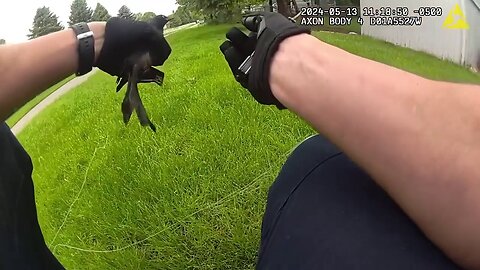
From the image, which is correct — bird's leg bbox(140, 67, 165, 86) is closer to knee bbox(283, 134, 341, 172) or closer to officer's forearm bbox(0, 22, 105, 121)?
officer's forearm bbox(0, 22, 105, 121)

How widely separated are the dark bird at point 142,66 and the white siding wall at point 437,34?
199cm

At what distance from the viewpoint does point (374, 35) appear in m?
3.35

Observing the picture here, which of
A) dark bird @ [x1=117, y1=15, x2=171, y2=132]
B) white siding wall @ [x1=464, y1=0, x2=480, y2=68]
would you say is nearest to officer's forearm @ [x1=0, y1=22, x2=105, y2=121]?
dark bird @ [x1=117, y1=15, x2=171, y2=132]

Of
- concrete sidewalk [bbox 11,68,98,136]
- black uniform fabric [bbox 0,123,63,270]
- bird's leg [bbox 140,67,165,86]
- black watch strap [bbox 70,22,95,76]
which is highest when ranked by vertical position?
black watch strap [bbox 70,22,95,76]

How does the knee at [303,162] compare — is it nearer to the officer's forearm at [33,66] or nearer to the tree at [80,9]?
the officer's forearm at [33,66]

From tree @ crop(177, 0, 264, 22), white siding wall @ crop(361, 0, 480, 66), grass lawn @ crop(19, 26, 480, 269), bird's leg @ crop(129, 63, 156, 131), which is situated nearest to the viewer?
bird's leg @ crop(129, 63, 156, 131)

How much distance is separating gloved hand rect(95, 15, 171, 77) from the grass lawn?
0.59 m

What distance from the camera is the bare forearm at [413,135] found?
0.39 metres

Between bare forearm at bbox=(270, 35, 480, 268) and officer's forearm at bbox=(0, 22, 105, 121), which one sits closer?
bare forearm at bbox=(270, 35, 480, 268)

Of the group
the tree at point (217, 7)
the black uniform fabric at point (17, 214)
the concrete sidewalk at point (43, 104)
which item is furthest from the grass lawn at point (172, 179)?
the tree at point (217, 7)

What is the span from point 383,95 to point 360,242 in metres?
0.12

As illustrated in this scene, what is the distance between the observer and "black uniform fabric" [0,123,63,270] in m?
0.77

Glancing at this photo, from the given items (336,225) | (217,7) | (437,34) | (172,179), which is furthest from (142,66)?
(217,7)

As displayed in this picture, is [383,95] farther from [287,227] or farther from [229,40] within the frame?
[229,40]
